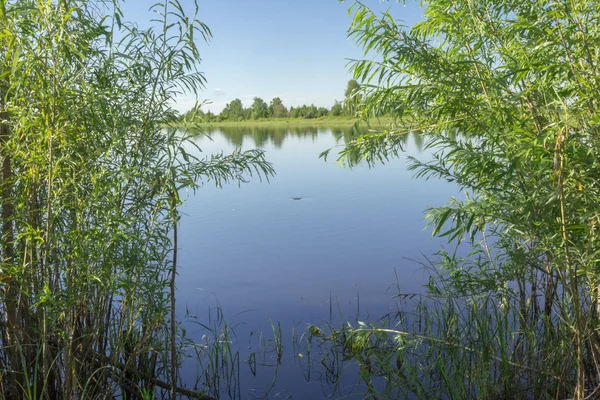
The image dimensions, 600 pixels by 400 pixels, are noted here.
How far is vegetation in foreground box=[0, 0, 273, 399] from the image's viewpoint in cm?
236

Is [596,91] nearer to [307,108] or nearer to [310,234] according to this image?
[310,234]

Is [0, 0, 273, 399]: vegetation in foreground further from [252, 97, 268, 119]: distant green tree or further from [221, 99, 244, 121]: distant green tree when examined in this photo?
[252, 97, 268, 119]: distant green tree

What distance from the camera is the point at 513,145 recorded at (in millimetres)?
2449

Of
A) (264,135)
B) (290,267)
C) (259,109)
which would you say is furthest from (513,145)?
(259,109)

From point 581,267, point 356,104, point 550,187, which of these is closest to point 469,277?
point 581,267

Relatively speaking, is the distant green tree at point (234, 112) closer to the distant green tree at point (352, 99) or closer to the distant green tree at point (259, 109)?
the distant green tree at point (259, 109)

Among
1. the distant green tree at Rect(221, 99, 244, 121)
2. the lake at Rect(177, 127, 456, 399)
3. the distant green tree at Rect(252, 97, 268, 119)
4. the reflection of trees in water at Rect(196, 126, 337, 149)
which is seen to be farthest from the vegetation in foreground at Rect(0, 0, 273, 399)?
the distant green tree at Rect(252, 97, 268, 119)

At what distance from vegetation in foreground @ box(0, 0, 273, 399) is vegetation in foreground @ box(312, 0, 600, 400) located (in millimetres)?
1104

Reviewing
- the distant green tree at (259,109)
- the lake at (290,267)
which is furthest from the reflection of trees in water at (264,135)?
the distant green tree at (259,109)

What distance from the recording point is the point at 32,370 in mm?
2869

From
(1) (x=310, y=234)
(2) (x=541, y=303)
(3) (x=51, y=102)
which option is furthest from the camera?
(1) (x=310, y=234)

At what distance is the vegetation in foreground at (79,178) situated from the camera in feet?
7.73

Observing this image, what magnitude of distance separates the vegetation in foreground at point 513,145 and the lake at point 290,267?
37 centimetres

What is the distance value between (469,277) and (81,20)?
8.57 ft
